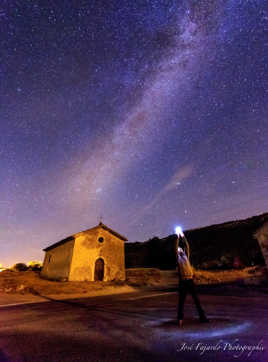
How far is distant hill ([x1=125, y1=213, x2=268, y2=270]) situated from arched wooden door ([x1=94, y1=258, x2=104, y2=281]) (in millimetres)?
15482

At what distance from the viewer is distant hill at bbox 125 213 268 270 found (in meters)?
28.0

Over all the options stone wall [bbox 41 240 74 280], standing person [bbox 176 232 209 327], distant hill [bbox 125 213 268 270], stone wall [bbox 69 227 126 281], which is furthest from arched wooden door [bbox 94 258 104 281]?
standing person [bbox 176 232 209 327]

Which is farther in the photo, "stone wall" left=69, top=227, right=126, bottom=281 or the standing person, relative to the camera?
"stone wall" left=69, top=227, right=126, bottom=281

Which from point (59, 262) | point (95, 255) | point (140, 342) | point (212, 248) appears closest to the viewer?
point (140, 342)

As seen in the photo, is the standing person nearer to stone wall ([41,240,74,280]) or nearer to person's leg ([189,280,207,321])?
person's leg ([189,280,207,321])

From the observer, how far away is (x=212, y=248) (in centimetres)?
3684

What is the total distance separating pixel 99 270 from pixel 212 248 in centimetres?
2452

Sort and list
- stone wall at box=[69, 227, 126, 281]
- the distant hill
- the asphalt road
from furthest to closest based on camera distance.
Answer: the distant hill < stone wall at box=[69, 227, 126, 281] < the asphalt road

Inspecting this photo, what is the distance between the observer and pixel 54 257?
2294cm

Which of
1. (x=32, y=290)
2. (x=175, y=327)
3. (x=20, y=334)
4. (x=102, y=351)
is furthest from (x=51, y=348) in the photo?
(x=32, y=290)

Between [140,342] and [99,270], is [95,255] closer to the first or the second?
[99,270]

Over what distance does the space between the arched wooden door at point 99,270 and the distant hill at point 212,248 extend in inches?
610

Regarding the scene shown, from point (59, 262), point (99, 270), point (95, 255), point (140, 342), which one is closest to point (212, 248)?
point (99, 270)

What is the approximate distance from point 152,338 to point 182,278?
5.10ft
